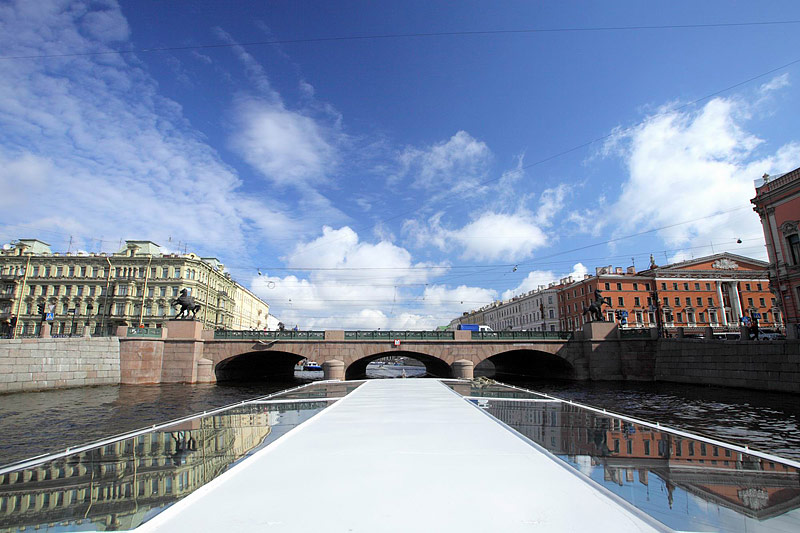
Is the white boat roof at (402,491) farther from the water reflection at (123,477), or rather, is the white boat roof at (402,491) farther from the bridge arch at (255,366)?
the bridge arch at (255,366)

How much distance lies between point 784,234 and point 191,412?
1530 inches

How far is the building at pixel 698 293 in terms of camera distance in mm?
59312

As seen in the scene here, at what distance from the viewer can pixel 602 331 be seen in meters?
33.5

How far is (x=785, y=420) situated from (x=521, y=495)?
55.0 feet

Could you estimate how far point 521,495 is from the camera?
3.56 m

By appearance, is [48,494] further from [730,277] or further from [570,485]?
[730,277]

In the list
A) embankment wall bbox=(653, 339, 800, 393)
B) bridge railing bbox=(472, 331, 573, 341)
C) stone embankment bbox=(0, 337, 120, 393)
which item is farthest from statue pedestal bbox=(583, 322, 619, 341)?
stone embankment bbox=(0, 337, 120, 393)

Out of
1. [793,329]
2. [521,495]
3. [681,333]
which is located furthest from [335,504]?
[681,333]

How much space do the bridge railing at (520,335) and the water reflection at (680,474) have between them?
26436 mm

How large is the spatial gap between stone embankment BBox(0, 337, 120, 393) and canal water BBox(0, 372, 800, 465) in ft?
3.63

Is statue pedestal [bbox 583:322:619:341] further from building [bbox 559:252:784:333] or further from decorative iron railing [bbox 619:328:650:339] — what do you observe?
building [bbox 559:252:784:333]

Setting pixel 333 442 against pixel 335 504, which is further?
pixel 333 442

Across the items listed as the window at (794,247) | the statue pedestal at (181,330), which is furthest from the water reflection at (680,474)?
the window at (794,247)

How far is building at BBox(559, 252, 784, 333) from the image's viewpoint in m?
59.3
